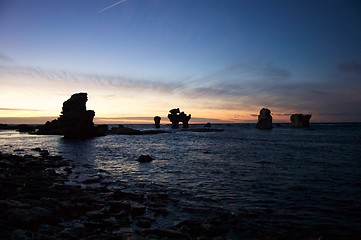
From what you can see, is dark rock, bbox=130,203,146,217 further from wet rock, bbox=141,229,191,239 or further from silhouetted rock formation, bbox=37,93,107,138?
silhouetted rock formation, bbox=37,93,107,138

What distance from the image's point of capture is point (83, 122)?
81312mm

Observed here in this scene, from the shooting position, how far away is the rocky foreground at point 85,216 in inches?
339

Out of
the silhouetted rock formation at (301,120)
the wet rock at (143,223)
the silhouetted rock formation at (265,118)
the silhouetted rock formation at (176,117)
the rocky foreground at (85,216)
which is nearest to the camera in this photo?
→ the rocky foreground at (85,216)

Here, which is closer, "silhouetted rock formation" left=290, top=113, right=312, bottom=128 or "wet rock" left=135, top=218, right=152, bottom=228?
"wet rock" left=135, top=218, right=152, bottom=228

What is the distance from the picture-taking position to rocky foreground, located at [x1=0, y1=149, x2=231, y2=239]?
861 centimetres

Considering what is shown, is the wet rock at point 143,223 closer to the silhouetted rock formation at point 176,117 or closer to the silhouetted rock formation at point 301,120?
the silhouetted rock formation at point 176,117

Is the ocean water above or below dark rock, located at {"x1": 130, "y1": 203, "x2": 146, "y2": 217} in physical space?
below

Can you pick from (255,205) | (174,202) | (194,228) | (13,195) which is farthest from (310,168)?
(13,195)

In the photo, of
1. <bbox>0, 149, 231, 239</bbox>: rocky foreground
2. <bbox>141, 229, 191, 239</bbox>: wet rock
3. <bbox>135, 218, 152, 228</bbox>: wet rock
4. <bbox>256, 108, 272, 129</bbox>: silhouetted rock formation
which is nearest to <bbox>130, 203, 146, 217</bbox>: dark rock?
<bbox>0, 149, 231, 239</bbox>: rocky foreground

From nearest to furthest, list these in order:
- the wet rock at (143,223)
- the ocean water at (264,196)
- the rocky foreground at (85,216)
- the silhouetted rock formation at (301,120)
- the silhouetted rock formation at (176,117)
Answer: the rocky foreground at (85,216) < the wet rock at (143,223) < the ocean water at (264,196) < the silhouetted rock formation at (301,120) < the silhouetted rock formation at (176,117)

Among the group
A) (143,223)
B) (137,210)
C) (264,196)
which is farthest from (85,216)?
(264,196)

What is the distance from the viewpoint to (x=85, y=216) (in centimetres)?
1041

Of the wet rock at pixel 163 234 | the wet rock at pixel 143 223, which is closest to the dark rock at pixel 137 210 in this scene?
the wet rock at pixel 143 223

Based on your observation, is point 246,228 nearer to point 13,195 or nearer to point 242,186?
point 242,186
